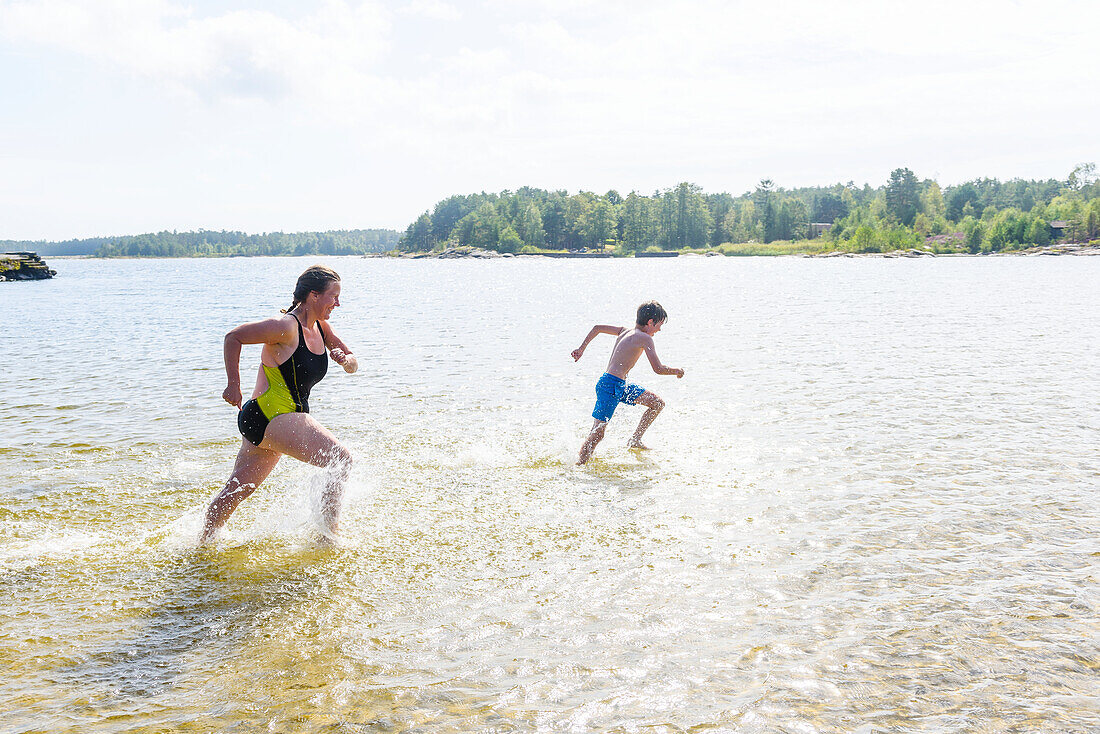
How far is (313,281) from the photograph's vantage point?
5898 mm

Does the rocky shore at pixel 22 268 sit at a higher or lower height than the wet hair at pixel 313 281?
higher

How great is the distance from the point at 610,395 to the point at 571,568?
3983mm

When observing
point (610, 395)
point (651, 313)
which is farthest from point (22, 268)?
point (651, 313)

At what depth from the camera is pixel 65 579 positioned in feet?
19.4

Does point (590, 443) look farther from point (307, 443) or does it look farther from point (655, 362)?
point (307, 443)

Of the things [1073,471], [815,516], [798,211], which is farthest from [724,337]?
[798,211]

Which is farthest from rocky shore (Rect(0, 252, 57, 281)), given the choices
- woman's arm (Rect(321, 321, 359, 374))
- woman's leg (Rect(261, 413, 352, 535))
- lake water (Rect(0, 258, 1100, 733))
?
woman's leg (Rect(261, 413, 352, 535))

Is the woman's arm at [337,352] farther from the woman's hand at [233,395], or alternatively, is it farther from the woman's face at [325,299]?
the woman's hand at [233,395]

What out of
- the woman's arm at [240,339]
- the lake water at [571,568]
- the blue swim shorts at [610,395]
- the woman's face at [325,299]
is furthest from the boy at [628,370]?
the woman's arm at [240,339]

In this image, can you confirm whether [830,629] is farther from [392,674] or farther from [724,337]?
[724,337]

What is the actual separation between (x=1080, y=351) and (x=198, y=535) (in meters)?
20.3

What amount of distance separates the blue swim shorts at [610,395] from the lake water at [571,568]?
2.10 feet

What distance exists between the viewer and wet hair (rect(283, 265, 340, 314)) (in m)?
5.89

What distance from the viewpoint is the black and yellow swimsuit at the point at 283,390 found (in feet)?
19.4
